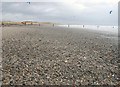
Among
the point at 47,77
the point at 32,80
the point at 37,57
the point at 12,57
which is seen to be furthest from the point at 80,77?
the point at 12,57

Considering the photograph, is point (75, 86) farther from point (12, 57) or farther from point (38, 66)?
point (12, 57)

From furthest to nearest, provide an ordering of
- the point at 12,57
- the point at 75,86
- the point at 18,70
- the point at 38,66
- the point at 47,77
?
1. the point at 12,57
2. the point at 38,66
3. the point at 18,70
4. the point at 47,77
5. the point at 75,86

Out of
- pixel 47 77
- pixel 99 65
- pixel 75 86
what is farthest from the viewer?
pixel 99 65

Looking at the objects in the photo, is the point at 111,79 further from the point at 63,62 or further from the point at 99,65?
the point at 63,62

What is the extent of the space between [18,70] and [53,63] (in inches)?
183

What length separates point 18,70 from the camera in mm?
20625

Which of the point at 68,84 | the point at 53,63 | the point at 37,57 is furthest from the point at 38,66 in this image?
the point at 68,84

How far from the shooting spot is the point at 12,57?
25594 millimetres

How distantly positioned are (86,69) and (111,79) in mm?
3149

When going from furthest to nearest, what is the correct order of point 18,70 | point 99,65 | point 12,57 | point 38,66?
point 12,57
point 99,65
point 38,66
point 18,70

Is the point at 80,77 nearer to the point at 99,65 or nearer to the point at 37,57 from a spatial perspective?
the point at 99,65

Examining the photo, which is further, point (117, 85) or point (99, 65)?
point (99, 65)

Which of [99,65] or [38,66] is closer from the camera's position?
[38,66]

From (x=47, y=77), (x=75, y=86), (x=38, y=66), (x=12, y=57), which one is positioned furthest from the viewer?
(x=12, y=57)
